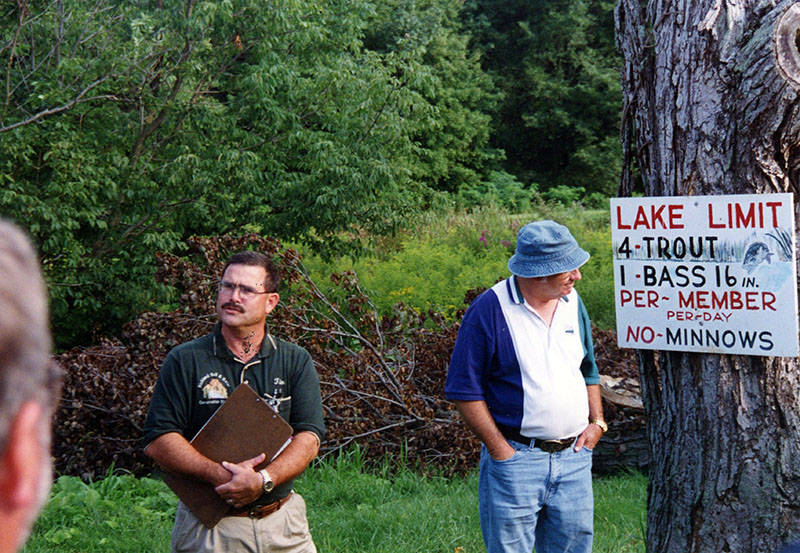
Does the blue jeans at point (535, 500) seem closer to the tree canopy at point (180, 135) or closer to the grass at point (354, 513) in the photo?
the grass at point (354, 513)

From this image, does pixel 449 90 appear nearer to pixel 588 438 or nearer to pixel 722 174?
pixel 588 438

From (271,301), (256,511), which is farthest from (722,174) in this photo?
(256,511)

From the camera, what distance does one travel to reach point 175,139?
→ 11.0 meters

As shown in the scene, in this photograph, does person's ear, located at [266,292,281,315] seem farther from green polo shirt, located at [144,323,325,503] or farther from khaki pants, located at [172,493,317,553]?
khaki pants, located at [172,493,317,553]

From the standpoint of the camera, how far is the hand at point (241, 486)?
3.54 metres

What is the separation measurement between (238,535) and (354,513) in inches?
94.7

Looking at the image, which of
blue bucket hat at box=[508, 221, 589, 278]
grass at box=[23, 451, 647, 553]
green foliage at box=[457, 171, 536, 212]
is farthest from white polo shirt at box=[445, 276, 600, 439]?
green foliage at box=[457, 171, 536, 212]

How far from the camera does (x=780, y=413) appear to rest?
132 inches

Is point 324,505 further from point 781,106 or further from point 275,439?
point 781,106

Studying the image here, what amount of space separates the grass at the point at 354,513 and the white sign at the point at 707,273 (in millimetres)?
2152

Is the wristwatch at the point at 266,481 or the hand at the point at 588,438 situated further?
the hand at the point at 588,438

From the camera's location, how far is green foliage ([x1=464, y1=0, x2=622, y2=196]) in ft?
118

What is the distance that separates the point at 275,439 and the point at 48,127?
7.27 m

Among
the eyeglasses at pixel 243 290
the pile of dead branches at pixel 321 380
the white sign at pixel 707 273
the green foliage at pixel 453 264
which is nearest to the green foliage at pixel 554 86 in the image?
the green foliage at pixel 453 264
